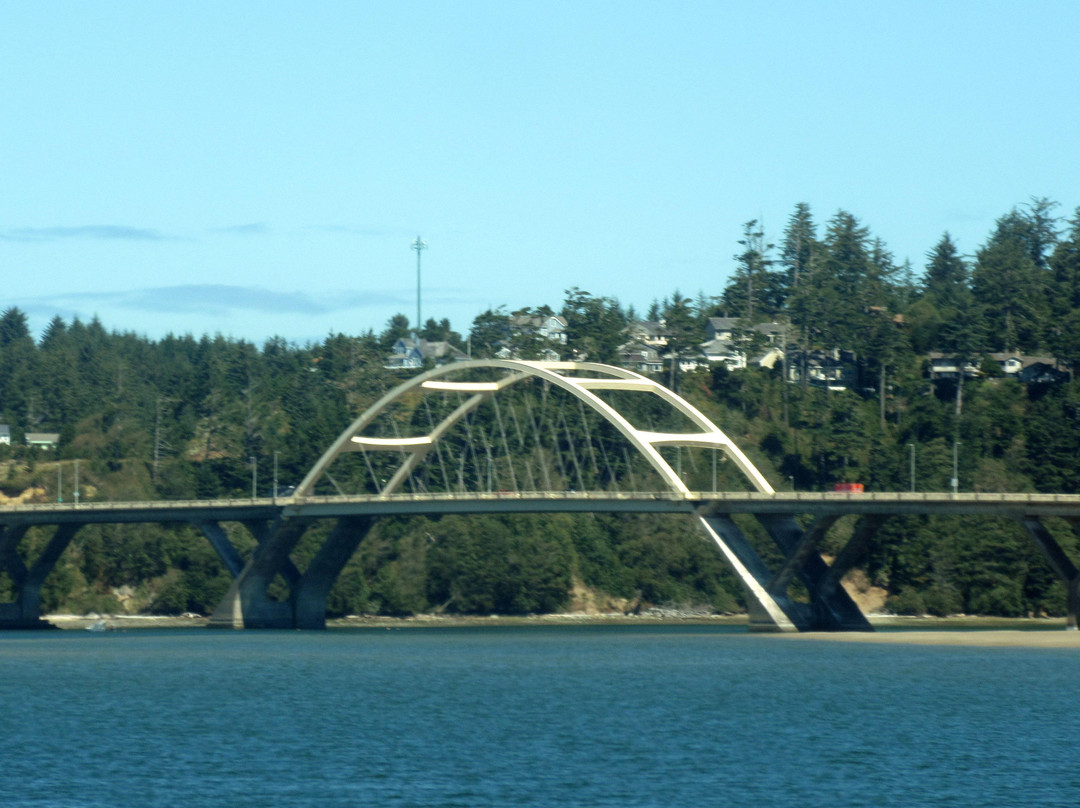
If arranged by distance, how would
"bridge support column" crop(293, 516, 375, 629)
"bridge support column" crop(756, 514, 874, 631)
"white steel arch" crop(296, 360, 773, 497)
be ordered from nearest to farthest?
"bridge support column" crop(756, 514, 874, 631)
"white steel arch" crop(296, 360, 773, 497)
"bridge support column" crop(293, 516, 375, 629)

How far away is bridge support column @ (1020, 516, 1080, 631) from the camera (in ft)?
314

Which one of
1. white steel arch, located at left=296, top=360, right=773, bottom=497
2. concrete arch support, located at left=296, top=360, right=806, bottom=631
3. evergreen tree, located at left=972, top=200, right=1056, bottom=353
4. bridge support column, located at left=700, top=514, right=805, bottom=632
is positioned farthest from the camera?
evergreen tree, located at left=972, top=200, right=1056, bottom=353

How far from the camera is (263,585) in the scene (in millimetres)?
134000

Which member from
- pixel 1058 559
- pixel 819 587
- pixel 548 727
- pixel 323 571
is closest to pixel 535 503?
pixel 819 587

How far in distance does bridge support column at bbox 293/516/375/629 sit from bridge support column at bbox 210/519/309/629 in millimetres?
1199

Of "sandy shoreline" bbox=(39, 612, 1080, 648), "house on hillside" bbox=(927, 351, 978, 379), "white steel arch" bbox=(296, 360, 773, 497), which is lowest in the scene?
"sandy shoreline" bbox=(39, 612, 1080, 648)

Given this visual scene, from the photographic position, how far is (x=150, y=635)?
416 feet

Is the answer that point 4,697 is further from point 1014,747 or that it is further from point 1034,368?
point 1034,368

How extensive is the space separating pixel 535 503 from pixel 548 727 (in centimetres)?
5004

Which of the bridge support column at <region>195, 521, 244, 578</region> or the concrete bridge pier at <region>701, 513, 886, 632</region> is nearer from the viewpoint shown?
the concrete bridge pier at <region>701, 513, 886, 632</region>

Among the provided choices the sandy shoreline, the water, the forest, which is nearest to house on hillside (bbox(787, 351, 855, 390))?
the forest

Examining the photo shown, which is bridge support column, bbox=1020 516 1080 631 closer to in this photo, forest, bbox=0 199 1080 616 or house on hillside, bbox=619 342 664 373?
forest, bbox=0 199 1080 616

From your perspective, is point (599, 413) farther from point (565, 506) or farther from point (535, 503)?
point (565, 506)

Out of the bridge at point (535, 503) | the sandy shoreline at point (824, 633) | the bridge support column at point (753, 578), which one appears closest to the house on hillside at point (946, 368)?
the bridge at point (535, 503)
